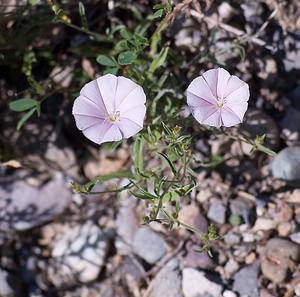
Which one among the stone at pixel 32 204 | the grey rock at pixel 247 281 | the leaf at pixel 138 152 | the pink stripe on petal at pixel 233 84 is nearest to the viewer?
the pink stripe on petal at pixel 233 84

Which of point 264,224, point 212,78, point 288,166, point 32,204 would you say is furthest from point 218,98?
point 32,204

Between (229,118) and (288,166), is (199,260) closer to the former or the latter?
(288,166)

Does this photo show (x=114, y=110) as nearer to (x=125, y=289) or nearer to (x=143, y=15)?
(x=143, y=15)

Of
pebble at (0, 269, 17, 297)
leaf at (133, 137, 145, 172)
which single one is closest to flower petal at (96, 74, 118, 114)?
leaf at (133, 137, 145, 172)

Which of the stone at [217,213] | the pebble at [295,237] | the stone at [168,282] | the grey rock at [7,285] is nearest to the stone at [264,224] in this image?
the pebble at [295,237]

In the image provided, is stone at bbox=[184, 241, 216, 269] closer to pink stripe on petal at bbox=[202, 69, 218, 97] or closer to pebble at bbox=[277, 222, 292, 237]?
pebble at bbox=[277, 222, 292, 237]

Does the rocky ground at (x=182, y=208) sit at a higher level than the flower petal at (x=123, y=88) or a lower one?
lower

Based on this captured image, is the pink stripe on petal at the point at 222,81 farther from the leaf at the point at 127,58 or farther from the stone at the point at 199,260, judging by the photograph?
the stone at the point at 199,260

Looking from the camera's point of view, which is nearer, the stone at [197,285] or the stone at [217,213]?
the stone at [197,285]
